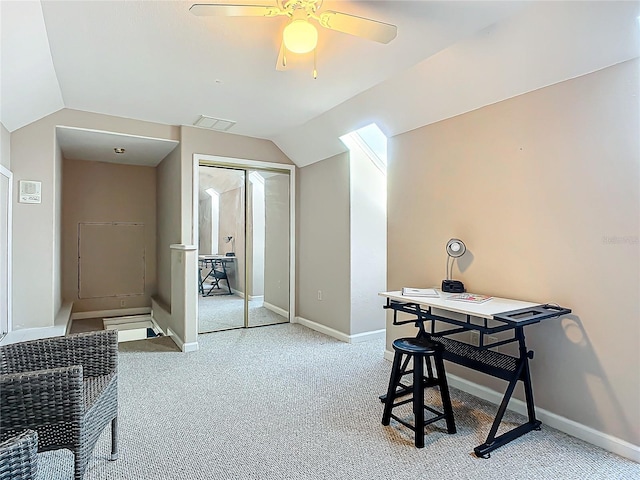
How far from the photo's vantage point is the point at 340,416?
2.57 meters

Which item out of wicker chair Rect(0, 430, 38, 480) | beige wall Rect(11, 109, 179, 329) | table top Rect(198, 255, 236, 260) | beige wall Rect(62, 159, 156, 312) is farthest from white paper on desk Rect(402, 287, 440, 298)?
beige wall Rect(62, 159, 156, 312)

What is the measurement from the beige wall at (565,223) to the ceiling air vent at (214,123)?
94.2 inches

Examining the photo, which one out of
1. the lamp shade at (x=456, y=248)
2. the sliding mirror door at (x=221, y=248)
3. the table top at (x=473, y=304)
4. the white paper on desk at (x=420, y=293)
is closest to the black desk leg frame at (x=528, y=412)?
the table top at (x=473, y=304)

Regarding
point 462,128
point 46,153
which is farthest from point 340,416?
point 46,153

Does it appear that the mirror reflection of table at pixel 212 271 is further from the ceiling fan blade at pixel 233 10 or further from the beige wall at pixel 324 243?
the ceiling fan blade at pixel 233 10

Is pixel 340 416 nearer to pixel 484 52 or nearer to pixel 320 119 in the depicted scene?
pixel 484 52

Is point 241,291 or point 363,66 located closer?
point 363,66

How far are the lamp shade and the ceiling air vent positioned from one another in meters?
2.75

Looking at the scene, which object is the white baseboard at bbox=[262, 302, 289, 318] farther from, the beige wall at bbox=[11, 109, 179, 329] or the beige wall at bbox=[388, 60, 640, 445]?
the beige wall at bbox=[388, 60, 640, 445]

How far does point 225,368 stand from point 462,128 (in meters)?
3.04

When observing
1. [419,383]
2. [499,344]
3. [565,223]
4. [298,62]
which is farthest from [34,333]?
[565,223]

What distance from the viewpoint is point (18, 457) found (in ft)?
3.41

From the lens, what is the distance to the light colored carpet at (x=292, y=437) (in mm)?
1976

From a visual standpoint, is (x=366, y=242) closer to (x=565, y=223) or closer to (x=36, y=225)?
(x=565, y=223)
